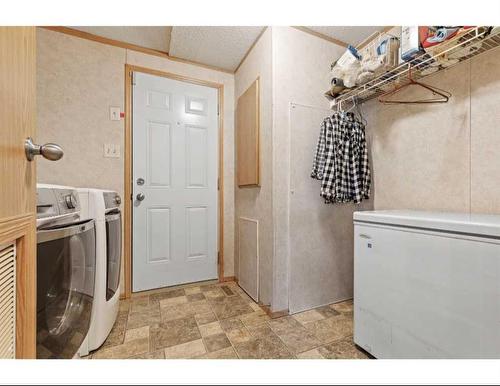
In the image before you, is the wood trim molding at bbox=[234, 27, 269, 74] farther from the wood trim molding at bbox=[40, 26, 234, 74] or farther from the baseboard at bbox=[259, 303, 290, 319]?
the baseboard at bbox=[259, 303, 290, 319]

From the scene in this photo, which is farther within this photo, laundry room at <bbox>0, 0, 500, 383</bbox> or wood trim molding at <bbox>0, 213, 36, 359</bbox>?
laundry room at <bbox>0, 0, 500, 383</bbox>

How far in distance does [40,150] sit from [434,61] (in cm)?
174

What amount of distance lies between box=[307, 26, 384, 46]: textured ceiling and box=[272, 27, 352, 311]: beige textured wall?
0.11m

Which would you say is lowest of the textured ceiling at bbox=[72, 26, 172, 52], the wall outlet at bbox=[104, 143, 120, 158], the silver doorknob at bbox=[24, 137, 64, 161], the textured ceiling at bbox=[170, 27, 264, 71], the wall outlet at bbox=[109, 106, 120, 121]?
the silver doorknob at bbox=[24, 137, 64, 161]

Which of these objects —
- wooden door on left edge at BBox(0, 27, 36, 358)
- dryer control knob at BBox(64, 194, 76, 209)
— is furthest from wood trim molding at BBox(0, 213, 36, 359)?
dryer control knob at BBox(64, 194, 76, 209)

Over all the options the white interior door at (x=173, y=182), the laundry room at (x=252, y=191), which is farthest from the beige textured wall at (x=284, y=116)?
the white interior door at (x=173, y=182)

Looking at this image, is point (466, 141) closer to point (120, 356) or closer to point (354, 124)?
point (354, 124)

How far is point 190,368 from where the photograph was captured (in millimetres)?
249

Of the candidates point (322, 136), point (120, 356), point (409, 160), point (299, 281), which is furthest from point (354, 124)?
point (120, 356)

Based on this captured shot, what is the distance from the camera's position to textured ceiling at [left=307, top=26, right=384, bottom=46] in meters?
1.74

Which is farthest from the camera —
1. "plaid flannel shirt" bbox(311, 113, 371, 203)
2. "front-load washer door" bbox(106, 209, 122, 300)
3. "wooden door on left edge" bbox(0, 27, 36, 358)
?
"plaid flannel shirt" bbox(311, 113, 371, 203)

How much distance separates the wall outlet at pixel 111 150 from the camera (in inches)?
75.1

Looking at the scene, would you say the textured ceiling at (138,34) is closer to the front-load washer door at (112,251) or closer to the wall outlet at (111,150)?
the wall outlet at (111,150)

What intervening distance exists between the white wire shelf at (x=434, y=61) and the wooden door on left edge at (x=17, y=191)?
158cm
